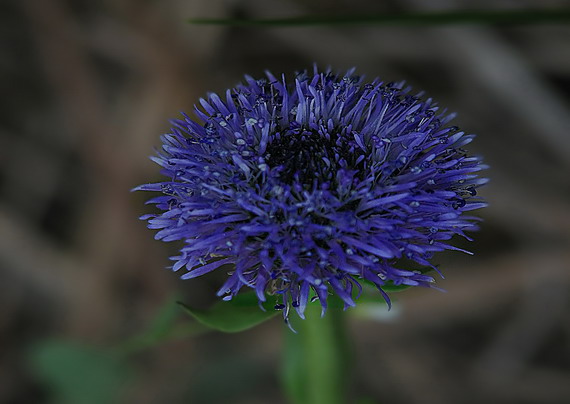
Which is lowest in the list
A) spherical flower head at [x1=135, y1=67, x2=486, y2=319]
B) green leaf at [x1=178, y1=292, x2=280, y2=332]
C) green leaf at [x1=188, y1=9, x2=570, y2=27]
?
green leaf at [x1=178, y1=292, x2=280, y2=332]

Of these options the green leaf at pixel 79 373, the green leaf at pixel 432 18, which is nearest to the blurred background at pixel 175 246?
the green leaf at pixel 79 373

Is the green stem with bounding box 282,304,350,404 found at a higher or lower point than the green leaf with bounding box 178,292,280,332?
lower

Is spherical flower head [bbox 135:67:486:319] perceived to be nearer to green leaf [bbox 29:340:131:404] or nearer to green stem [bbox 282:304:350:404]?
green stem [bbox 282:304:350:404]

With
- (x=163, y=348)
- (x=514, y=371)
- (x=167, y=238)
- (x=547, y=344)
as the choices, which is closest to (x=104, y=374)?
(x=163, y=348)

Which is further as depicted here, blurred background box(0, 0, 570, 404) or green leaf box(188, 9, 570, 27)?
blurred background box(0, 0, 570, 404)

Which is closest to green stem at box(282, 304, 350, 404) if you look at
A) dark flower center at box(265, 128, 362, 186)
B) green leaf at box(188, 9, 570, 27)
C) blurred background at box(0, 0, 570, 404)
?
dark flower center at box(265, 128, 362, 186)

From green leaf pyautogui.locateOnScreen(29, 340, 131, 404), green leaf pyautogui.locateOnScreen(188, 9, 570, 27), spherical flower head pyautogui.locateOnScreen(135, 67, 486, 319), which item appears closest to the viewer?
spherical flower head pyautogui.locateOnScreen(135, 67, 486, 319)

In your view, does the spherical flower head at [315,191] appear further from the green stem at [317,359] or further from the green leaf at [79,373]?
the green leaf at [79,373]

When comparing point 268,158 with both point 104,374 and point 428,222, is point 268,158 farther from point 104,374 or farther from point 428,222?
point 104,374
